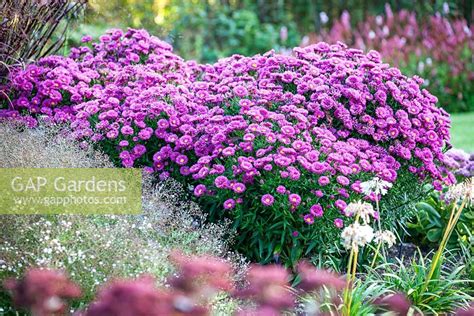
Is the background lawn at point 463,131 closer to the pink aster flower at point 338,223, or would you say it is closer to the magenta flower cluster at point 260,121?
the magenta flower cluster at point 260,121

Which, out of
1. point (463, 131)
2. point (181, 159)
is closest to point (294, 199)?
point (181, 159)

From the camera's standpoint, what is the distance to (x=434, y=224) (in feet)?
16.1

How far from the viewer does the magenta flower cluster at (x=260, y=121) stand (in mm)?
4004

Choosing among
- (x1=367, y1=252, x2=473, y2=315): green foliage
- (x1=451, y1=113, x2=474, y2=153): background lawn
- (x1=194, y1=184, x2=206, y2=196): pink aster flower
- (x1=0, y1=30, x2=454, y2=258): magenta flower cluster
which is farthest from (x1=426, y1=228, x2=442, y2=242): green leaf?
(x1=451, y1=113, x2=474, y2=153): background lawn

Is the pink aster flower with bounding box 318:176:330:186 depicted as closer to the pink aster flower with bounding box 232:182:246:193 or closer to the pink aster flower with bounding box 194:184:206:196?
the pink aster flower with bounding box 232:182:246:193

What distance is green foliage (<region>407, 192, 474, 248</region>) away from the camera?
4832 millimetres

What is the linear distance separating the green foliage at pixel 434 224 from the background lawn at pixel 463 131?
2591 millimetres

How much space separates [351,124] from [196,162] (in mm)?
999

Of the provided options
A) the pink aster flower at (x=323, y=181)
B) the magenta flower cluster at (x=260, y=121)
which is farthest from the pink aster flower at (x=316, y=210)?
the pink aster flower at (x=323, y=181)

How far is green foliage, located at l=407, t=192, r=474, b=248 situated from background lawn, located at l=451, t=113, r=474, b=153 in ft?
8.50

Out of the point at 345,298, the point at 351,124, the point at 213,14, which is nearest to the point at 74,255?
the point at 345,298

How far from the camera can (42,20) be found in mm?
→ 5289

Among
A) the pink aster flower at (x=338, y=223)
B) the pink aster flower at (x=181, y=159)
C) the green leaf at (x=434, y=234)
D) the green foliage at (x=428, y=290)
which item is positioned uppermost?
the pink aster flower at (x=181, y=159)

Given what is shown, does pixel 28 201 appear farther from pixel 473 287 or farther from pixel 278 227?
pixel 473 287
